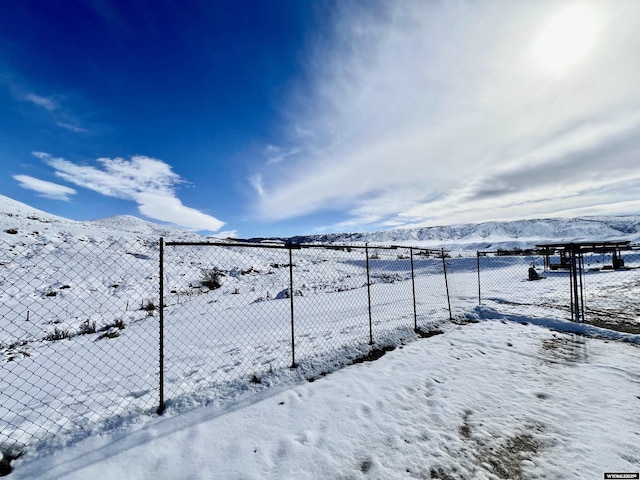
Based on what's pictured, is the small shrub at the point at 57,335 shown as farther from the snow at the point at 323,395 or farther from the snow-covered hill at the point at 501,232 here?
the snow-covered hill at the point at 501,232

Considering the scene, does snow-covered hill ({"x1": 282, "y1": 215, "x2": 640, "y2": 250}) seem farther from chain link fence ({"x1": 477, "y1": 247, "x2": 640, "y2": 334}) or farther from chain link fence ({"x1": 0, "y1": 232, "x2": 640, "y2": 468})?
chain link fence ({"x1": 0, "y1": 232, "x2": 640, "y2": 468})

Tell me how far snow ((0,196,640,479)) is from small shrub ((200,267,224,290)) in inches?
238

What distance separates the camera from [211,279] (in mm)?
17562

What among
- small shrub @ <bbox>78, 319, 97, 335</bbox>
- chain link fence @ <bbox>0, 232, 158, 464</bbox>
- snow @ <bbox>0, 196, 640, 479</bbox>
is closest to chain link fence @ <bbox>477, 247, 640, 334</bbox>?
snow @ <bbox>0, 196, 640, 479</bbox>

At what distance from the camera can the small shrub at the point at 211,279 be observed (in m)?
16.9

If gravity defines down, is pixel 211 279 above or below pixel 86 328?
above

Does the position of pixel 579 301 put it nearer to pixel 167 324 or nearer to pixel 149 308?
pixel 167 324

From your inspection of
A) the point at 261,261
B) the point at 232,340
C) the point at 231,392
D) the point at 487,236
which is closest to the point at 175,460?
the point at 231,392

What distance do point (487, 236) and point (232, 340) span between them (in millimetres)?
168158

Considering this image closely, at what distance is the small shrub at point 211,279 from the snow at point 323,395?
6.04m

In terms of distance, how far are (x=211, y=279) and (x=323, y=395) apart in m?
14.8

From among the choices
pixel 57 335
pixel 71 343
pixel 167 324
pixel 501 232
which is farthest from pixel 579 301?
pixel 501 232

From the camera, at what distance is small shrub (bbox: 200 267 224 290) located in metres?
16.9

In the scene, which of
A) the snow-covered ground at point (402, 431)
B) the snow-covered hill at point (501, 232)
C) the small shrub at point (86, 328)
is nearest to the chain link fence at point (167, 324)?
the small shrub at point (86, 328)
